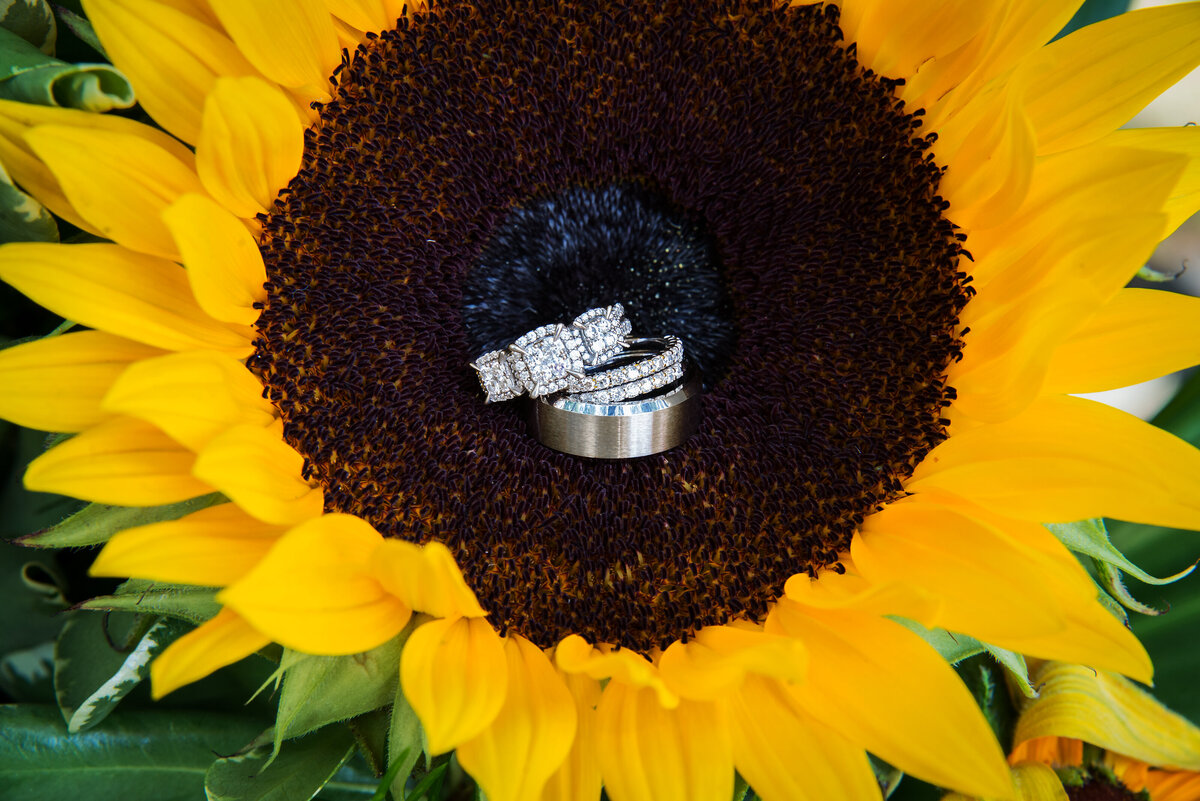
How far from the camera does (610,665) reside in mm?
622

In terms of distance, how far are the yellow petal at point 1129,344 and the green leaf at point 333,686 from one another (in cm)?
49

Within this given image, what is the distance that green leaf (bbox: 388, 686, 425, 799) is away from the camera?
2.10ft

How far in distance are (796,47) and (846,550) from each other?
388 millimetres

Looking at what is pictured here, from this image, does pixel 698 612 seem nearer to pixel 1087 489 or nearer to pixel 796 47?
pixel 1087 489

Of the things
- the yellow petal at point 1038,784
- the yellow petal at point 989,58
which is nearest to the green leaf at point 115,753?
the yellow petal at point 1038,784

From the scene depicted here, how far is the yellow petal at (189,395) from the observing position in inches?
23.2

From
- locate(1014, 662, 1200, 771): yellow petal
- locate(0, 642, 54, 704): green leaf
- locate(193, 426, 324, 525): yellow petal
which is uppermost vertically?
locate(193, 426, 324, 525): yellow petal

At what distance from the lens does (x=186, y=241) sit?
24.6 inches

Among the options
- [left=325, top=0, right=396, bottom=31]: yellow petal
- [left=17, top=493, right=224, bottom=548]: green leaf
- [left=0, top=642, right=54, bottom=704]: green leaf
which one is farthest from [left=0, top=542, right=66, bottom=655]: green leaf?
[left=325, top=0, right=396, bottom=31]: yellow petal

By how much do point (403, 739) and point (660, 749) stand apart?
167mm

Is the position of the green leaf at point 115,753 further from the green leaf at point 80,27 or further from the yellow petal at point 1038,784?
the yellow petal at point 1038,784

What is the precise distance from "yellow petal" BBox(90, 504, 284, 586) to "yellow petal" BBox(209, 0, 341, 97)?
30cm

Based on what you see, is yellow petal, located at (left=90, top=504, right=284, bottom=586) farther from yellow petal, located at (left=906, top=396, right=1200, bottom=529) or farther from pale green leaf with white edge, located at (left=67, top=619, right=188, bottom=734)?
yellow petal, located at (left=906, top=396, right=1200, bottom=529)

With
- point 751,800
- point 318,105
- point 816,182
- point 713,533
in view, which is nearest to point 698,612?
point 713,533
